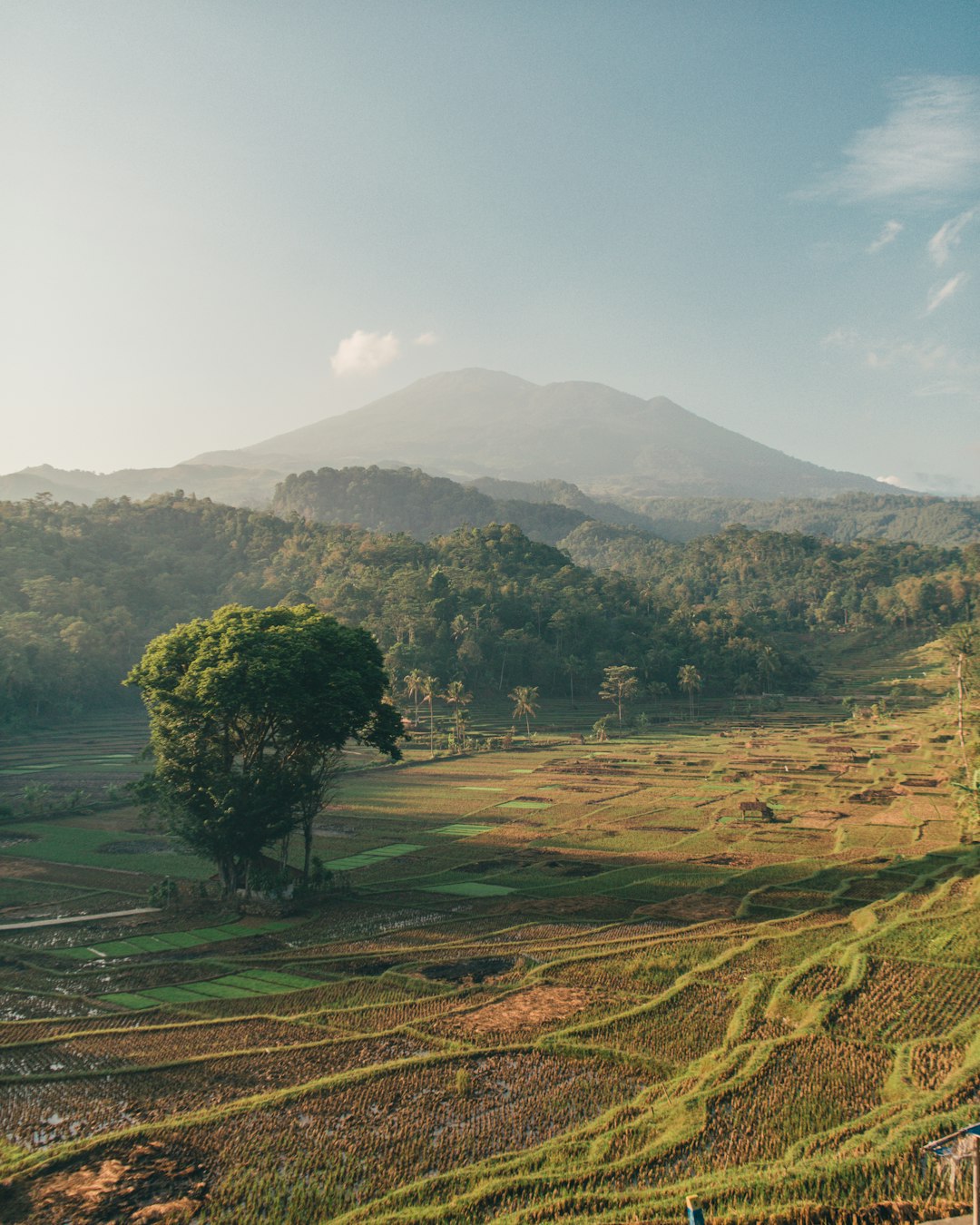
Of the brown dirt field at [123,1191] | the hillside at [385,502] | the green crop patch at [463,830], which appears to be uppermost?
the hillside at [385,502]

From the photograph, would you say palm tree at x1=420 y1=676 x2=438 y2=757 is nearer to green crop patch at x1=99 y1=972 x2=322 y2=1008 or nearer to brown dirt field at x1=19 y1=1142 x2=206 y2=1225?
green crop patch at x1=99 y1=972 x2=322 y2=1008

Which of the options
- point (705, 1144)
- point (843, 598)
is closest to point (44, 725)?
point (705, 1144)

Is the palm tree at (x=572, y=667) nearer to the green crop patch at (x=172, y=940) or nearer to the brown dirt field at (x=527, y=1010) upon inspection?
the green crop patch at (x=172, y=940)

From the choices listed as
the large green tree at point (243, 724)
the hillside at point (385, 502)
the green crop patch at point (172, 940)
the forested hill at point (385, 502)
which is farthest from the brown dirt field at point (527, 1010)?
the hillside at point (385, 502)

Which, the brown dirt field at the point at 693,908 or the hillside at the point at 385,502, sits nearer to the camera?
the brown dirt field at the point at 693,908

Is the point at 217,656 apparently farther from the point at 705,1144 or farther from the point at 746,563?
the point at 746,563

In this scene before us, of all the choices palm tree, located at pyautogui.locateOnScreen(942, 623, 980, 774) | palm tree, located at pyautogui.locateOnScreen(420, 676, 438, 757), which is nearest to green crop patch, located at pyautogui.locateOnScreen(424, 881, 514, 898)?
palm tree, located at pyautogui.locateOnScreen(942, 623, 980, 774)
